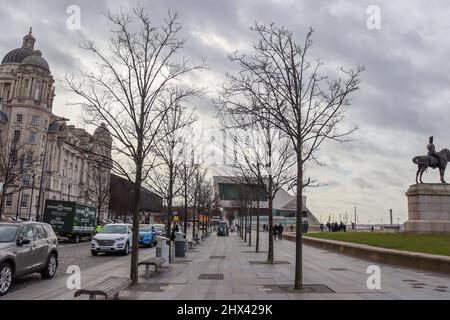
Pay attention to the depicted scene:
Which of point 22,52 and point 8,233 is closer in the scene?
point 8,233

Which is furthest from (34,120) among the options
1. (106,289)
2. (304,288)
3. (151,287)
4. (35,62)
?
(106,289)

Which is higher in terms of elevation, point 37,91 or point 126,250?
point 37,91

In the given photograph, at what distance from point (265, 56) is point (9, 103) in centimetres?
9480

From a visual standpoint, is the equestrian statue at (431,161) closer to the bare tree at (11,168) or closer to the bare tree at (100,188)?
the bare tree at (11,168)

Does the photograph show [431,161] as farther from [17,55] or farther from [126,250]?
[17,55]

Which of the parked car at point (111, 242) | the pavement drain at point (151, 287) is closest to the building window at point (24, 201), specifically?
Result: the parked car at point (111, 242)

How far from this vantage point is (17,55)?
384 feet

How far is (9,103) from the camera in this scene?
309ft

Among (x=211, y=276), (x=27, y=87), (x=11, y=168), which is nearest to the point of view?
(x=211, y=276)

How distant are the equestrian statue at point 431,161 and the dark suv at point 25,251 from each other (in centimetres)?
→ 2644

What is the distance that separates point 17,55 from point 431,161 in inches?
4536

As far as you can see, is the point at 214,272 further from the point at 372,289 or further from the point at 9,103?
the point at 9,103

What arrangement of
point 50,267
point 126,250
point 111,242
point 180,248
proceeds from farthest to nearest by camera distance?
point 126,250, point 111,242, point 180,248, point 50,267
